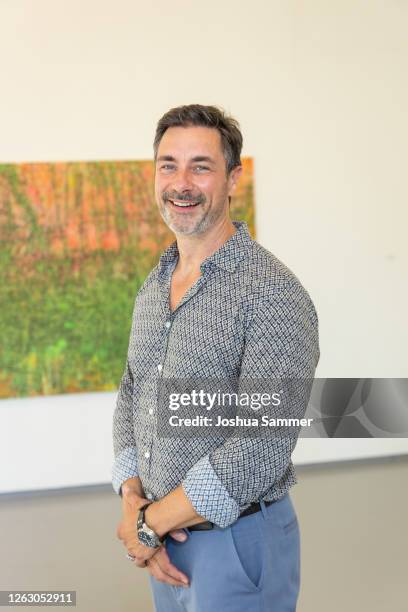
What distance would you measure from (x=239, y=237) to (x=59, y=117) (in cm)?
281

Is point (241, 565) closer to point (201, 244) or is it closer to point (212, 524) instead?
point (212, 524)

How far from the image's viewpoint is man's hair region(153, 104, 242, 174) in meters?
1.57

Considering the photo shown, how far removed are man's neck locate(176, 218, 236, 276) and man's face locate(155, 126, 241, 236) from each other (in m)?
0.02

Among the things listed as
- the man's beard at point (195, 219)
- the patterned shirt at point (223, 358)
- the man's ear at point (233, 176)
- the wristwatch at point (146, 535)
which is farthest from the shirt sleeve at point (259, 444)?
the man's ear at point (233, 176)

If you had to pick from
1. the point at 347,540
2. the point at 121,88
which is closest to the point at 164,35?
the point at 121,88

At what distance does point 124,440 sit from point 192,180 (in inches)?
26.9

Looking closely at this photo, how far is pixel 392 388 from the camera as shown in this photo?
4.55 m

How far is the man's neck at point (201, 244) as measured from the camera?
1.59 m

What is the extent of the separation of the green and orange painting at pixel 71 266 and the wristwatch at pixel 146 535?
270 centimetres

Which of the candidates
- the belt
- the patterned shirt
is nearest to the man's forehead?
the patterned shirt

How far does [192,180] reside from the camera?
1.55 meters

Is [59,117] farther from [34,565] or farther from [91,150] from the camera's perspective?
[34,565]

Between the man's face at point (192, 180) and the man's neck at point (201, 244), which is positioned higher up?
the man's face at point (192, 180)
